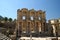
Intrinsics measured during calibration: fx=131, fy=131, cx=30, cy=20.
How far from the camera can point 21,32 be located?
107ft

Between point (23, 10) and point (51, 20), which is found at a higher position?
point (23, 10)

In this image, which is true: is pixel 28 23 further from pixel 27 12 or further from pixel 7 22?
pixel 7 22

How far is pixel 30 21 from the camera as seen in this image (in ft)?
115

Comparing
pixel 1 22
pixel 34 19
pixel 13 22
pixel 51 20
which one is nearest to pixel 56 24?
pixel 51 20

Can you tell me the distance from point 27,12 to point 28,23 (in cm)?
298

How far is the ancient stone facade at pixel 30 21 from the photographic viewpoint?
3419 cm

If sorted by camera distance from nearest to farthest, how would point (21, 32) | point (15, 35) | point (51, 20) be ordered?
point (15, 35) → point (21, 32) → point (51, 20)

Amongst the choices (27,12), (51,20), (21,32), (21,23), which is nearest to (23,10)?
(27,12)

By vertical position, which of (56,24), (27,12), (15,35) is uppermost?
(27,12)

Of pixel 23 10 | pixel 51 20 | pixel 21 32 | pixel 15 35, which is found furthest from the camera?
pixel 51 20

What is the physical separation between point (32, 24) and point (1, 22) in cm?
837

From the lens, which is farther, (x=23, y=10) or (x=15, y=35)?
(x=23, y=10)

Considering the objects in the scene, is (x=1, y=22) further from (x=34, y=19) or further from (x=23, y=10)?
(x=34, y=19)

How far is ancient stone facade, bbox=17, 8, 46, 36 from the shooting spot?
3419 centimetres
